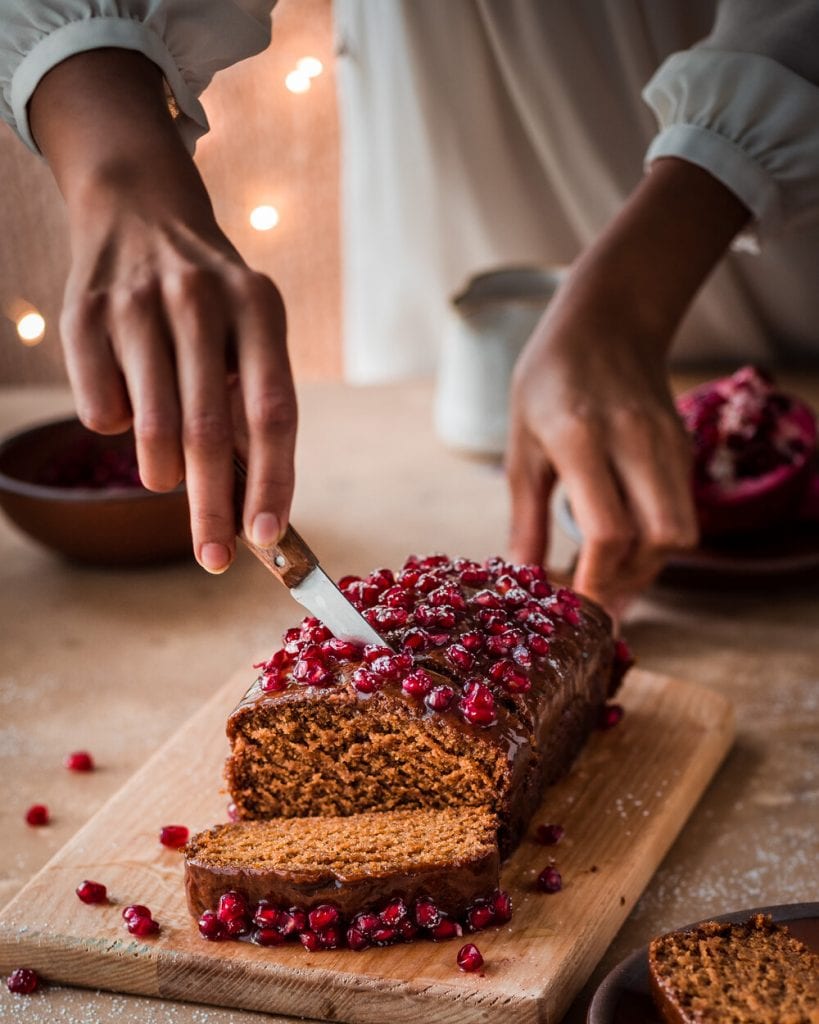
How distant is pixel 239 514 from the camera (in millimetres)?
1912

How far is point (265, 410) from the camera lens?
173 cm

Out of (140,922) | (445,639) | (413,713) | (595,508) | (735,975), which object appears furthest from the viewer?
(595,508)

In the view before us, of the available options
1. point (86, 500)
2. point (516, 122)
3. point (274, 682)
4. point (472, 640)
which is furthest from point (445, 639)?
point (516, 122)

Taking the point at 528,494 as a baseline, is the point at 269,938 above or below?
above

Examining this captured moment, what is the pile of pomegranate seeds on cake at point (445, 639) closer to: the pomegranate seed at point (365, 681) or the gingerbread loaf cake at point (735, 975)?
the pomegranate seed at point (365, 681)

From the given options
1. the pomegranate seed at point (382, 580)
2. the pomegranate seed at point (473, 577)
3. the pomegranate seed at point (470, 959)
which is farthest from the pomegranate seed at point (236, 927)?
the pomegranate seed at point (473, 577)

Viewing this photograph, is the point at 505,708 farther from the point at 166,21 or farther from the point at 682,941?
the point at 166,21

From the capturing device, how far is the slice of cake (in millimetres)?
1894

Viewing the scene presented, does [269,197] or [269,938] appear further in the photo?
[269,197]

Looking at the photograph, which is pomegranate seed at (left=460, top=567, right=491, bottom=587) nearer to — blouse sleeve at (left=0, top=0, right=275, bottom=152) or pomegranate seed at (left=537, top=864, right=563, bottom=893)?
pomegranate seed at (left=537, top=864, right=563, bottom=893)

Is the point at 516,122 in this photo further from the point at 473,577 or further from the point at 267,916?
the point at 267,916

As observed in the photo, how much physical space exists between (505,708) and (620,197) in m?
2.20

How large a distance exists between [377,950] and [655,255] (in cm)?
166

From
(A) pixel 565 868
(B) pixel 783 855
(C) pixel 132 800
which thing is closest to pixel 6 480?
(C) pixel 132 800
